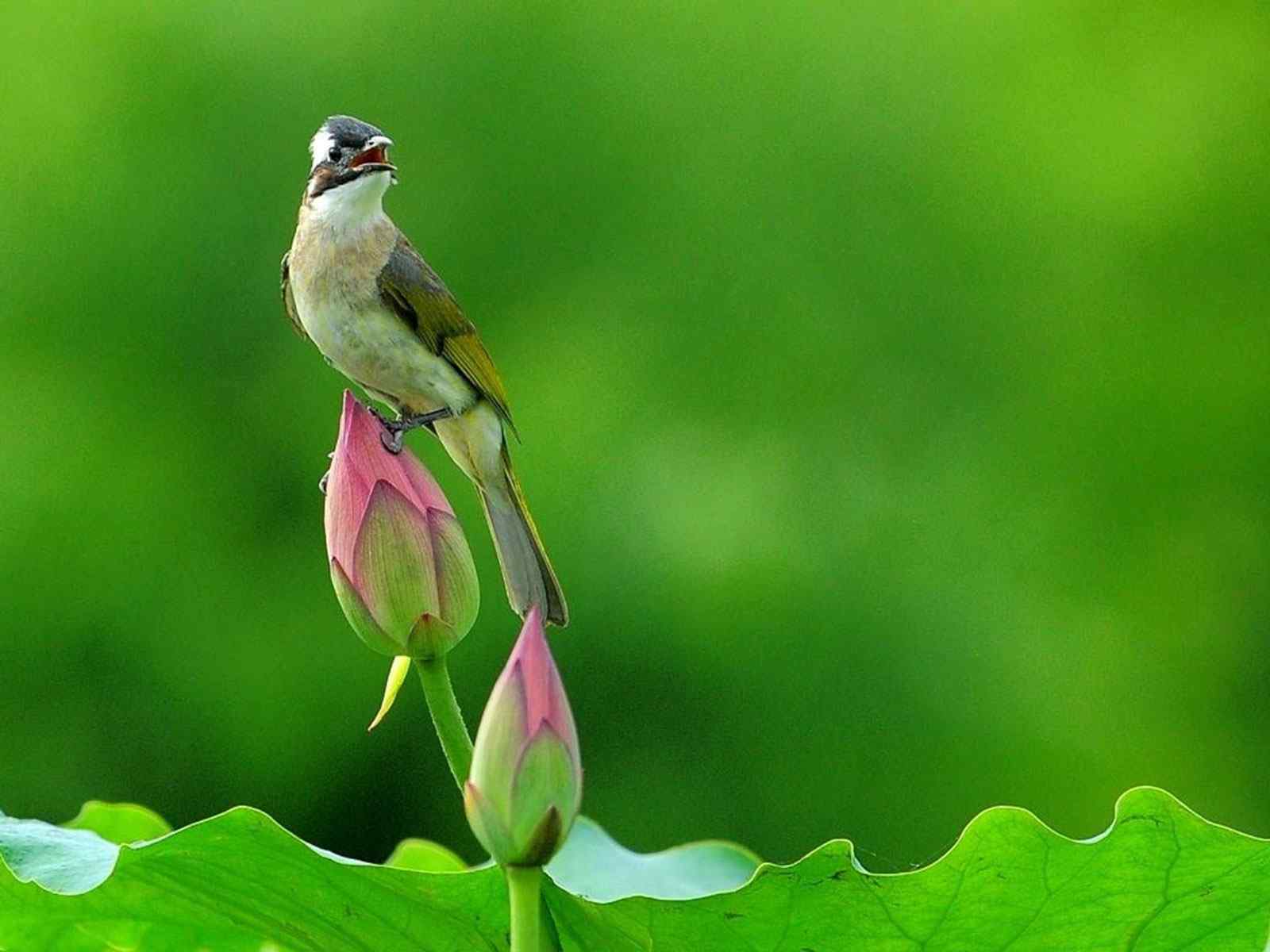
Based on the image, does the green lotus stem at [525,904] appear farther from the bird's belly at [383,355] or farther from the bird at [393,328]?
the bird's belly at [383,355]

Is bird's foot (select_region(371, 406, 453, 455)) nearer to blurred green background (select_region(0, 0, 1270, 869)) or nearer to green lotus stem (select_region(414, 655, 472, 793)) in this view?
green lotus stem (select_region(414, 655, 472, 793))

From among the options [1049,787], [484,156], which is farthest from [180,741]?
[1049,787]

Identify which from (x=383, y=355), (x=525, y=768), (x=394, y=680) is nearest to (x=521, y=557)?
(x=383, y=355)

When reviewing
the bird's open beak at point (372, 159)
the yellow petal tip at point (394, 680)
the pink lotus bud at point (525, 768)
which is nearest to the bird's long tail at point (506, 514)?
the bird's open beak at point (372, 159)

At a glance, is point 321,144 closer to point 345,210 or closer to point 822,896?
point 345,210

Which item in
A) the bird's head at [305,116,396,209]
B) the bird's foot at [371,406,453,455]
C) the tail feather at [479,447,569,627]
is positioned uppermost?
the bird's head at [305,116,396,209]

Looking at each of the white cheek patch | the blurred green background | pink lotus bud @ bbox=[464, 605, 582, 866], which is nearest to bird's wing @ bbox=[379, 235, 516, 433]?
the white cheek patch
